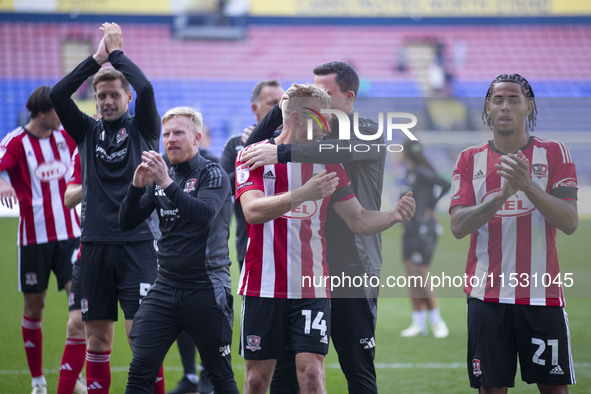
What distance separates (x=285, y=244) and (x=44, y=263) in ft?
8.73

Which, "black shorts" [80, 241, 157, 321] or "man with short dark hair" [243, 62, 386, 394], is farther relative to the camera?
"black shorts" [80, 241, 157, 321]

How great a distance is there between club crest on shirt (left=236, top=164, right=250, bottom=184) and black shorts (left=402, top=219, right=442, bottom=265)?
14.2 ft

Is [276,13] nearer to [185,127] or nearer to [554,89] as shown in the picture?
[554,89]

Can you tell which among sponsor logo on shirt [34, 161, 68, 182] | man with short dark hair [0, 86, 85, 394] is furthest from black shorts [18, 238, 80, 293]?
sponsor logo on shirt [34, 161, 68, 182]

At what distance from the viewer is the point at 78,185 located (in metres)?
4.63

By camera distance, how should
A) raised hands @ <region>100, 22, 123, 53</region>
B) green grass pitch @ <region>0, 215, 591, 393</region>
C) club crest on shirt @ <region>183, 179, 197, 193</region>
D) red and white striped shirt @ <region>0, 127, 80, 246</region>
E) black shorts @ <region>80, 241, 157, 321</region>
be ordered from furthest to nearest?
1. red and white striped shirt @ <region>0, 127, 80, 246</region>
2. raised hands @ <region>100, 22, 123, 53</region>
3. black shorts @ <region>80, 241, 157, 321</region>
4. green grass pitch @ <region>0, 215, 591, 393</region>
5. club crest on shirt @ <region>183, 179, 197, 193</region>

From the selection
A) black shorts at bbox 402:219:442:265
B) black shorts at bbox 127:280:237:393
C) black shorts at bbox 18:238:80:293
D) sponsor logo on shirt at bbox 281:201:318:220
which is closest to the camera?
sponsor logo on shirt at bbox 281:201:318:220

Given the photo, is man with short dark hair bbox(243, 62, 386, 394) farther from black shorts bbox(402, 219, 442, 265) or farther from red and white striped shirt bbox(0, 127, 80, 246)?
black shorts bbox(402, 219, 442, 265)

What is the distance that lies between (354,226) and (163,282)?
1045 millimetres

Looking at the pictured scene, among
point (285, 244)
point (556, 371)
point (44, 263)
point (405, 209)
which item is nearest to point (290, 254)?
point (285, 244)

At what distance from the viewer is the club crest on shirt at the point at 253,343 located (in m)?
3.43

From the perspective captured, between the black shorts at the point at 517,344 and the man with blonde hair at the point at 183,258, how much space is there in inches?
49.5

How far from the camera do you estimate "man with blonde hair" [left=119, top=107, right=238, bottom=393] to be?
3.67 m

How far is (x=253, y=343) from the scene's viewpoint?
343 centimetres
